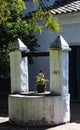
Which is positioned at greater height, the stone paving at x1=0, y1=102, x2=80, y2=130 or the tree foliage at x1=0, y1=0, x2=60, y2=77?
the tree foliage at x1=0, y1=0, x2=60, y2=77

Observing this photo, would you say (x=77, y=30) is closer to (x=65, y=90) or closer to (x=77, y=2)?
(x=77, y=2)

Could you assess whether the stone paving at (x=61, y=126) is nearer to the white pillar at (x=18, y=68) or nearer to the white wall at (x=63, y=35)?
the white pillar at (x=18, y=68)

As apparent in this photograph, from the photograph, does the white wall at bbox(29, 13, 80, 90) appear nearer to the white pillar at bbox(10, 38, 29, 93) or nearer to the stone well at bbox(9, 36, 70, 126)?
the white pillar at bbox(10, 38, 29, 93)

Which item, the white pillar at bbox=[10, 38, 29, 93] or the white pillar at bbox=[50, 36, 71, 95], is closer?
the white pillar at bbox=[50, 36, 71, 95]

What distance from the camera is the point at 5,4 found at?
13758mm

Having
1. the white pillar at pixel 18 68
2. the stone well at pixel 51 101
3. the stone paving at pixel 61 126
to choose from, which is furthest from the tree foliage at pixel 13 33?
the stone well at pixel 51 101

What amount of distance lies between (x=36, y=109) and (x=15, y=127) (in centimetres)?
78

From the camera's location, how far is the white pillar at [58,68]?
1227 cm

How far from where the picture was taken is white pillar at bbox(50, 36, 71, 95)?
12.3m

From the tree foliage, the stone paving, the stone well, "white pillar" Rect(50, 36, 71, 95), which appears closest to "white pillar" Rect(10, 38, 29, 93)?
the stone well

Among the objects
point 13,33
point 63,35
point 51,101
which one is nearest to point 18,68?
point 51,101

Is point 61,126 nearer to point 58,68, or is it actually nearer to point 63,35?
point 58,68

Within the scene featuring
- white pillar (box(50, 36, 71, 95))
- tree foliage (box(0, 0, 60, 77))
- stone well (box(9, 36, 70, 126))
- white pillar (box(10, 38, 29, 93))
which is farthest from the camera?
tree foliage (box(0, 0, 60, 77))

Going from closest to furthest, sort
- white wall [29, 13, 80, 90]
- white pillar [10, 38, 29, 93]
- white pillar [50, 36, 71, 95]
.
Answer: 1. white pillar [50, 36, 71, 95]
2. white pillar [10, 38, 29, 93]
3. white wall [29, 13, 80, 90]
